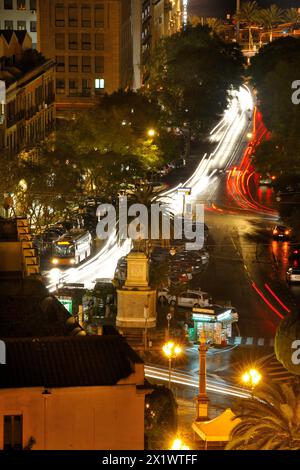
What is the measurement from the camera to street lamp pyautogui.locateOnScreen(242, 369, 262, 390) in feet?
144

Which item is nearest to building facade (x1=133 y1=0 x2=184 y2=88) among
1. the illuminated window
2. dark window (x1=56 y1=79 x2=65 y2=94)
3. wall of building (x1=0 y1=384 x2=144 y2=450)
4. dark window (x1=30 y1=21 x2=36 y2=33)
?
the illuminated window

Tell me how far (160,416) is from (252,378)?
18.7 ft

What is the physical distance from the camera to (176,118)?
363ft

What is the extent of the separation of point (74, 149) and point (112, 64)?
116 ft

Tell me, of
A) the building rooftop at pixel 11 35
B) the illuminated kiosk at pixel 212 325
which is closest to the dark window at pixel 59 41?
the building rooftop at pixel 11 35

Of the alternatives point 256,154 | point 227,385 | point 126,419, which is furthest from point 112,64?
point 126,419

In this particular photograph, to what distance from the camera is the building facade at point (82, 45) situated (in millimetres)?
124375

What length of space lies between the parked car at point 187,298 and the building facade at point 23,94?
2517 cm

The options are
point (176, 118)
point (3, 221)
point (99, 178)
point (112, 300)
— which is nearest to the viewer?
point (3, 221)

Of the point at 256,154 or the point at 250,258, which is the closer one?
the point at 250,258

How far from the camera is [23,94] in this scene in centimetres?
9800

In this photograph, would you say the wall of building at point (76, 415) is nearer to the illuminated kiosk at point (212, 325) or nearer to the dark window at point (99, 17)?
the illuminated kiosk at point (212, 325)

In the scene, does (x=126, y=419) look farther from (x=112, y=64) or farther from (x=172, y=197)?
(x=112, y=64)

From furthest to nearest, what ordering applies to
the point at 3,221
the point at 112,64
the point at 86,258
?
the point at 112,64 → the point at 86,258 → the point at 3,221
